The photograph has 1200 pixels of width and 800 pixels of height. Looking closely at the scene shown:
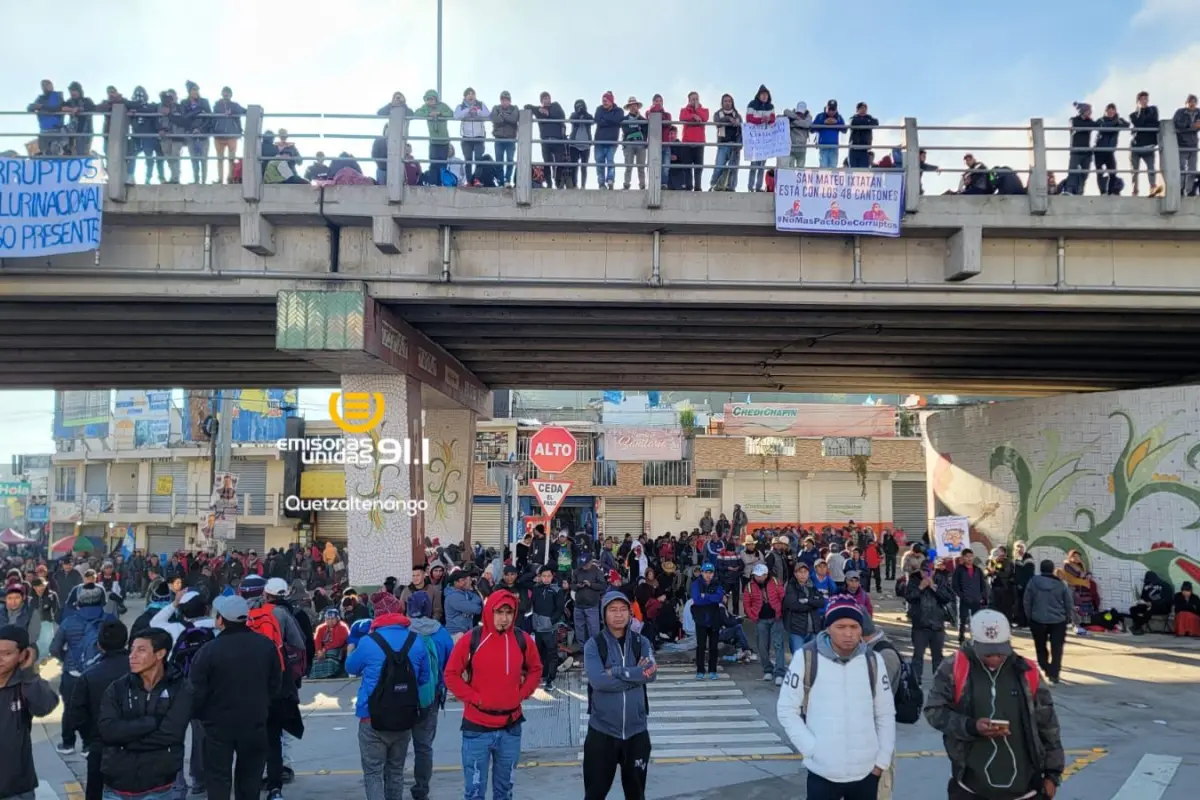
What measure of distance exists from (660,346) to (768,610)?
26.4ft

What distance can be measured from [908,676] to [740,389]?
20.2 meters

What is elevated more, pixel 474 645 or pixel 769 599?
pixel 474 645

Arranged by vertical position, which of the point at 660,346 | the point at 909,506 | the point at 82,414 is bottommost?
the point at 909,506

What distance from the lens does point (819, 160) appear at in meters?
15.1

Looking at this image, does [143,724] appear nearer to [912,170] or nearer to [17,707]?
[17,707]

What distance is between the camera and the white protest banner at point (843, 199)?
543 inches

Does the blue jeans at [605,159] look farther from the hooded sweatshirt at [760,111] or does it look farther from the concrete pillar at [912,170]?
the concrete pillar at [912,170]

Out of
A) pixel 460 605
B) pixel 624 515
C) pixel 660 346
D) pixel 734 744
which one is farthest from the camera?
pixel 624 515

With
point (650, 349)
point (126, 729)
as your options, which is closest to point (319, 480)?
point (650, 349)

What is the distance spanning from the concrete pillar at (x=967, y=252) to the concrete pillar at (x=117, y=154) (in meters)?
12.5

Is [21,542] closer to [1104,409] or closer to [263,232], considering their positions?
[263,232]

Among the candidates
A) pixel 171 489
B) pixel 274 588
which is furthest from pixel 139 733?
pixel 171 489

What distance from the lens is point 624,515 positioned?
40.3 m

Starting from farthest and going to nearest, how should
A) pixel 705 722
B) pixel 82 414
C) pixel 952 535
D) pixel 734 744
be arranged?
pixel 82 414, pixel 952 535, pixel 705 722, pixel 734 744
